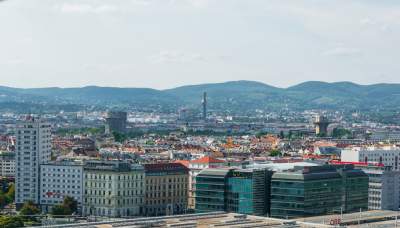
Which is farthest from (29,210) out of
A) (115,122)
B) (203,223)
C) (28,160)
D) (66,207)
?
(115,122)

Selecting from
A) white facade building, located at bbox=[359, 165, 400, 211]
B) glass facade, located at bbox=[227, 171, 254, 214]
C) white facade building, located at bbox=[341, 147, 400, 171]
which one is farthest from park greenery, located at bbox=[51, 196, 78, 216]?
white facade building, located at bbox=[341, 147, 400, 171]

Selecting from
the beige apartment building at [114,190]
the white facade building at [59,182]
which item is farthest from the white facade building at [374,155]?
the white facade building at [59,182]

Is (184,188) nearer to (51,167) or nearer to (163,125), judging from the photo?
(51,167)

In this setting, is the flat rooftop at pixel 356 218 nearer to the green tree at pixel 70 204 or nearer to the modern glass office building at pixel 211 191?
the modern glass office building at pixel 211 191

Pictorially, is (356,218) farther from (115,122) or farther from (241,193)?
(115,122)

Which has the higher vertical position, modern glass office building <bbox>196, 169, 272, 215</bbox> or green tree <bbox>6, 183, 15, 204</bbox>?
modern glass office building <bbox>196, 169, 272, 215</bbox>

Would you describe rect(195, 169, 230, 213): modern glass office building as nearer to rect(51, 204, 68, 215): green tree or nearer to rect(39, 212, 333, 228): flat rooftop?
rect(51, 204, 68, 215): green tree
